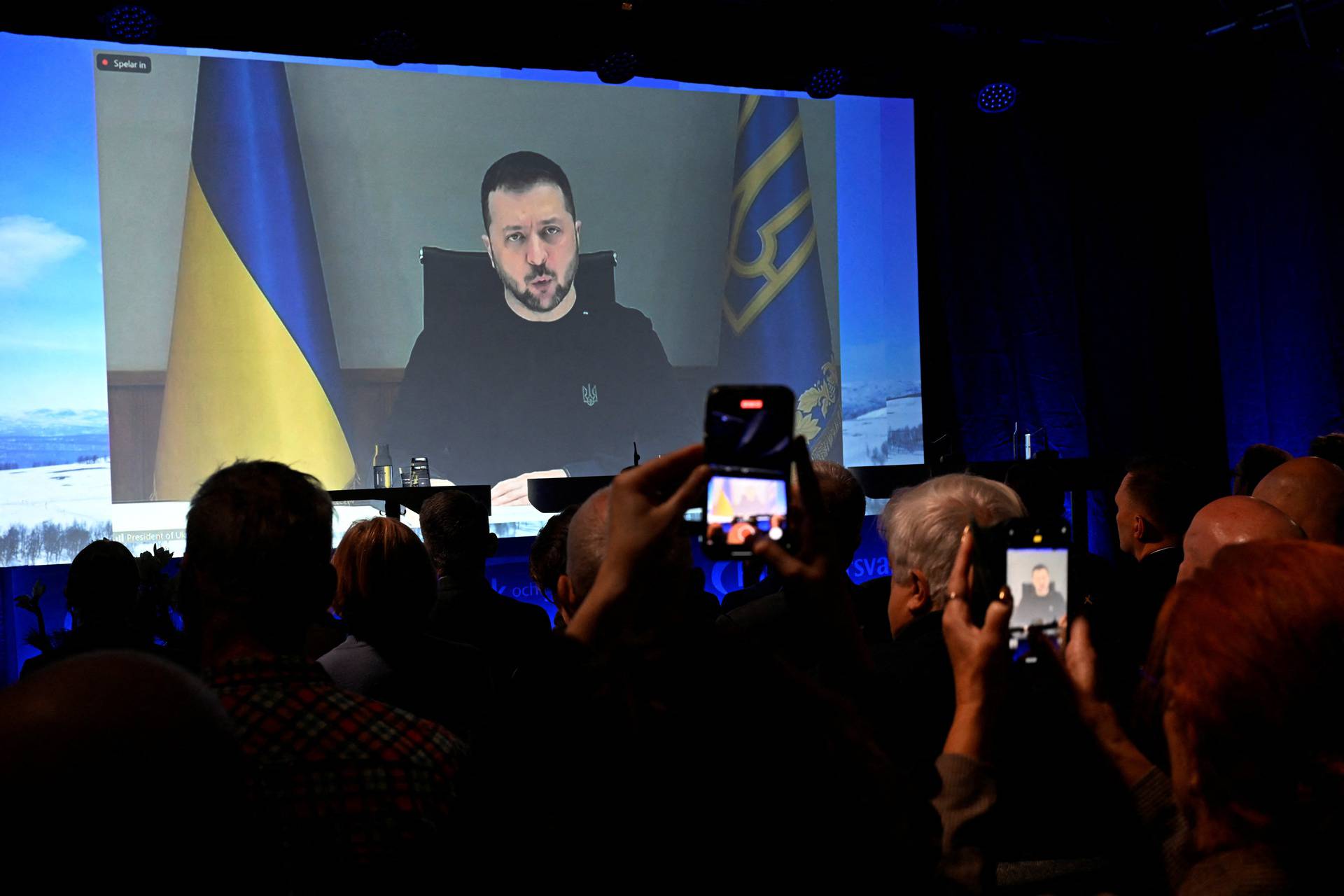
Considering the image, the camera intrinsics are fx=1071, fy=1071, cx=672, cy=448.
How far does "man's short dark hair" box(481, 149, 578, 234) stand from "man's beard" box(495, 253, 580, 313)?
25cm

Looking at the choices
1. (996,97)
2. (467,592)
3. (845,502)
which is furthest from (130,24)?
(996,97)

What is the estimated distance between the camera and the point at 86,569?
2213 millimetres

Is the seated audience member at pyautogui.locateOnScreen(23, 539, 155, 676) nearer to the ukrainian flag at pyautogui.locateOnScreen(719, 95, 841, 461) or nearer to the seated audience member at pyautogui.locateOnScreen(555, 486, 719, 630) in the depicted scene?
the seated audience member at pyautogui.locateOnScreen(555, 486, 719, 630)

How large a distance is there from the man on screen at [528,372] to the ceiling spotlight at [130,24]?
1.65 meters

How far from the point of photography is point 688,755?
0.83 metres

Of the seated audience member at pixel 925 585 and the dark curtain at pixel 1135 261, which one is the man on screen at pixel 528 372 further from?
the seated audience member at pixel 925 585

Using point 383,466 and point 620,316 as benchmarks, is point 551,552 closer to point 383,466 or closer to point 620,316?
point 383,466

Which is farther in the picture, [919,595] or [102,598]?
[102,598]

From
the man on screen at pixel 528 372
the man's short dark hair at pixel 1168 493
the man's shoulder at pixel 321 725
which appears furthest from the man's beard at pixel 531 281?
the man's shoulder at pixel 321 725

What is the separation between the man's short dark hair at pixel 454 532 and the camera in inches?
104

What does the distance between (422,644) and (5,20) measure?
3973 mm

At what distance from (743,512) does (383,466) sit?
402 cm

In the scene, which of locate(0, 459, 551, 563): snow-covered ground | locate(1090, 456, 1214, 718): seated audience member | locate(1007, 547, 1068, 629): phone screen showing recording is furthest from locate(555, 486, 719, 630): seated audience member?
locate(0, 459, 551, 563): snow-covered ground

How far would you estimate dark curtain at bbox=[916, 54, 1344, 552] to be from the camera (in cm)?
643
